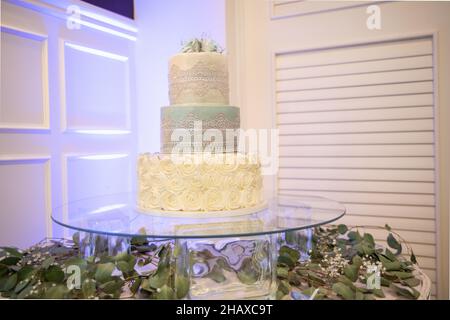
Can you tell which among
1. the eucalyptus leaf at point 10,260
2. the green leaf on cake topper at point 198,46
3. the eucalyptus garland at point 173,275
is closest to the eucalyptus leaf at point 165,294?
the eucalyptus garland at point 173,275

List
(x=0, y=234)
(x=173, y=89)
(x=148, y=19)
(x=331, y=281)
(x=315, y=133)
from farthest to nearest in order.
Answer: (x=148, y=19) < (x=315, y=133) < (x=0, y=234) < (x=173, y=89) < (x=331, y=281)

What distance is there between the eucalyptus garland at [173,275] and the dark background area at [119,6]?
1229 mm

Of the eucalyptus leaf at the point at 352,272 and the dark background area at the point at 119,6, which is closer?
the eucalyptus leaf at the point at 352,272

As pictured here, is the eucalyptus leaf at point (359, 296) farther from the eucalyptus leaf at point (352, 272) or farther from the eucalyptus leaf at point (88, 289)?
the eucalyptus leaf at point (88, 289)

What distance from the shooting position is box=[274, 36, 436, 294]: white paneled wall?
156 centimetres

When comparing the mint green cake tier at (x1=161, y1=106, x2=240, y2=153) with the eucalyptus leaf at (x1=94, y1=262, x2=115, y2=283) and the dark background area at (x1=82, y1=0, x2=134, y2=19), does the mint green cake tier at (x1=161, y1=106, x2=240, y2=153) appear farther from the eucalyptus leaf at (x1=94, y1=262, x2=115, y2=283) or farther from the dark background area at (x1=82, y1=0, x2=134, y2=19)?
the dark background area at (x1=82, y1=0, x2=134, y2=19)

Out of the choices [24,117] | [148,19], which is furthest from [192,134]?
[148,19]

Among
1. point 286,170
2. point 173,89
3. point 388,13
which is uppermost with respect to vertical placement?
point 388,13

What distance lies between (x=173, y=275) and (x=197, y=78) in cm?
55

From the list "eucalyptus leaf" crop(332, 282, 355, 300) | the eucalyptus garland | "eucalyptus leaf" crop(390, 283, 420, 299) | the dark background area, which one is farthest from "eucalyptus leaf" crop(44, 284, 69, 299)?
the dark background area

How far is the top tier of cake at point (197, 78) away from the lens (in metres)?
1.10

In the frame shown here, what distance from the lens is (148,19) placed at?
207 cm
